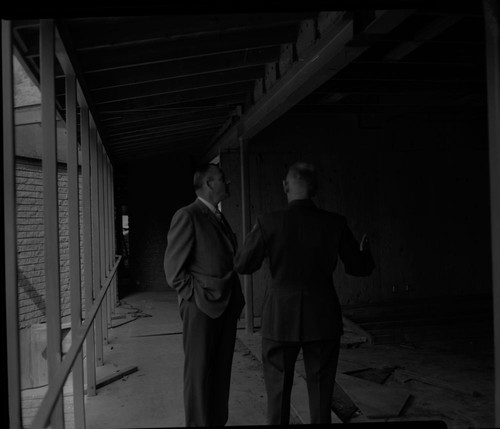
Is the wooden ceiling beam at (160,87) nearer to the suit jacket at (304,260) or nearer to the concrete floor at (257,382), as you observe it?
the suit jacket at (304,260)

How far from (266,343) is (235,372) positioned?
8.34 ft

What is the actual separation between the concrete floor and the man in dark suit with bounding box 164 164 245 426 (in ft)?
2.84

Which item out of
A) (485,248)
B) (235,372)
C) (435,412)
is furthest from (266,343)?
(485,248)

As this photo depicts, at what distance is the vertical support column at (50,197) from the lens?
2439 mm

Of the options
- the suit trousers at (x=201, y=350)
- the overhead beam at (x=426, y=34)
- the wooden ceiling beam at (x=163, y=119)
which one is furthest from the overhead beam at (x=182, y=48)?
the wooden ceiling beam at (x=163, y=119)

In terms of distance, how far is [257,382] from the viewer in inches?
190

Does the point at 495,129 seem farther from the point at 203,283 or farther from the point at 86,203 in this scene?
the point at 86,203

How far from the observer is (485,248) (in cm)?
745

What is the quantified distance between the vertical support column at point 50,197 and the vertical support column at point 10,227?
540 millimetres

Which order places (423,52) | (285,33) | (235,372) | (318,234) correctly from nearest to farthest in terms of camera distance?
(318,234), (285,33), (423,52), (235,372)

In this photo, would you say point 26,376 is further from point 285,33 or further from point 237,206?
point 285,33

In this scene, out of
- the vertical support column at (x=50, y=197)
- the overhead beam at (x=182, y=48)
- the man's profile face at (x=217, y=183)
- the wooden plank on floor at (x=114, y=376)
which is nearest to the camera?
the vertical support column at (x=50, y=197)

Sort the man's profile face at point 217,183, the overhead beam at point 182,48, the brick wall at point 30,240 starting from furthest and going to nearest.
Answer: the brick wall at point 30,240, the overhead beam at point 182,48, the man's profile face at point 217,183

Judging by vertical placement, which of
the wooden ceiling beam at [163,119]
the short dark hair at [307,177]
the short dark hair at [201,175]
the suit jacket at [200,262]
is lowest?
the suit jacket at [200,262]
